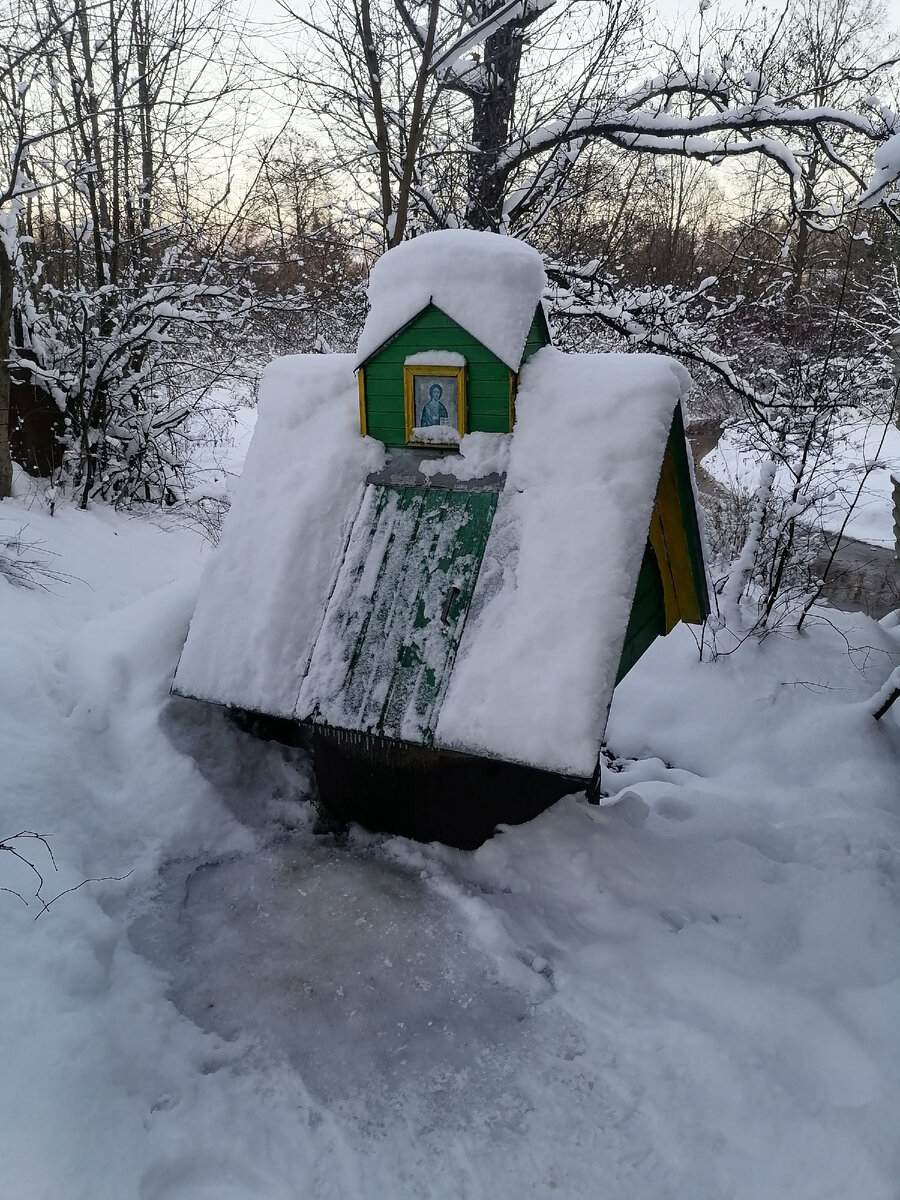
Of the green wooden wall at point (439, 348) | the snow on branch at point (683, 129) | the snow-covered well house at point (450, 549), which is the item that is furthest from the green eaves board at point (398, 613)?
the snow on branch at point (683, 129)

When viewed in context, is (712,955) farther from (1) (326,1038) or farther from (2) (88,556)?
(2) (88,556)

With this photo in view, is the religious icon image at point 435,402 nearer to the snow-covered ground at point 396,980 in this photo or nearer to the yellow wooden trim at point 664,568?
the yellow wooden trim at point 664,568

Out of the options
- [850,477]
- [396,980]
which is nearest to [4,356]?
[396,980]

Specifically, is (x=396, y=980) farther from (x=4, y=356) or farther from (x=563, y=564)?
(x=4, y=356)

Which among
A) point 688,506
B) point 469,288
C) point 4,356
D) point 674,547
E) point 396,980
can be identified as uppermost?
point 469,288

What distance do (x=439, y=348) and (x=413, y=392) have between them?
221mm

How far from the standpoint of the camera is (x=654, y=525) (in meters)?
3.12

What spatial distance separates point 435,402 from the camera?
2.99 meters

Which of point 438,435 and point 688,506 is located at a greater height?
point 438,435

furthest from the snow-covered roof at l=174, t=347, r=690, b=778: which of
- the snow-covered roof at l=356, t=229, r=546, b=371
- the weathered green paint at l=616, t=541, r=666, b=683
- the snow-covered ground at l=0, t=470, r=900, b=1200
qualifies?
the snow-covered ground at l=0, t=470, r=900, b=1200

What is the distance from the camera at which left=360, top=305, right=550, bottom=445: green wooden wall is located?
288 centimetres

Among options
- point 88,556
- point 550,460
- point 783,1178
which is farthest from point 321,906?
point 88,556

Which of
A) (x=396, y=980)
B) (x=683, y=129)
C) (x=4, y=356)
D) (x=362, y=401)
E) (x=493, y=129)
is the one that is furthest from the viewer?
(x=493, y=129)

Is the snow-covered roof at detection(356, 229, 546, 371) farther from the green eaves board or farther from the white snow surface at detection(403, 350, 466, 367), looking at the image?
the green eaves board
